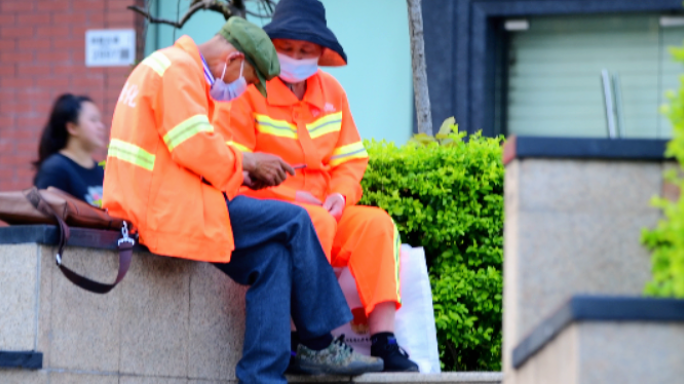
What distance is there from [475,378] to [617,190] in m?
1.73

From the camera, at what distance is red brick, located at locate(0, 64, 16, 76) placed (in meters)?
8.79

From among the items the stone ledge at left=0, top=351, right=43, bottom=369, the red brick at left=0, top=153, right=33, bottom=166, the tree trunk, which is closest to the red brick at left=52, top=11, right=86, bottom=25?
the red brick at left=0, top=153, right=33, bottom=166

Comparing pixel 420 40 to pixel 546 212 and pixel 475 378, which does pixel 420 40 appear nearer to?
pixel 475 378

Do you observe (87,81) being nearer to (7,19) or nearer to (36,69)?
(36,69)

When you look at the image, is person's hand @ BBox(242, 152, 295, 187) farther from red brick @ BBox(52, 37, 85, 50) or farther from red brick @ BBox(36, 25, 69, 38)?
red brick @ BBox(36, 25, 69, 38)

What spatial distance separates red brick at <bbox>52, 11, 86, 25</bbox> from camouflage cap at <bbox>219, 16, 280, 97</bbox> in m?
4.50

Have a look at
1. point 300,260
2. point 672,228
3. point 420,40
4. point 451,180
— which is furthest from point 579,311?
point 420,40

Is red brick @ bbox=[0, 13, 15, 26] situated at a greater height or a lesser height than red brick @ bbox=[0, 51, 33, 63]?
greater

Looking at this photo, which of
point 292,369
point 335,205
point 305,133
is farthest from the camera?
point 305,133

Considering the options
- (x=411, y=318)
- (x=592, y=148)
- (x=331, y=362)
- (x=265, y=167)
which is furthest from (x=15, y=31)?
(x=592, y=148)

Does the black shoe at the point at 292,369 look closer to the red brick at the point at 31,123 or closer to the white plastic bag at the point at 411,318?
the white plastic bag at the point at 411,318

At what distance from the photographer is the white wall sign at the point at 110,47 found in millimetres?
8547

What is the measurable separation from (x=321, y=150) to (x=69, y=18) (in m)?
4.42

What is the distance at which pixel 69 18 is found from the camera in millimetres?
8688
